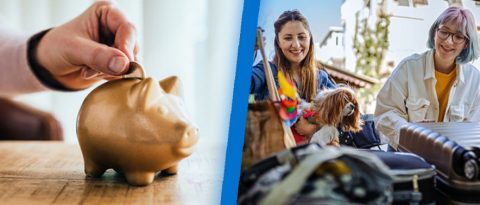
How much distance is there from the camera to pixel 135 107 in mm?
1103

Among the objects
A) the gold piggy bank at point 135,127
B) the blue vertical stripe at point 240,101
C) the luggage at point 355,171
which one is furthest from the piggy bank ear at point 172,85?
the luggage at point 355,171

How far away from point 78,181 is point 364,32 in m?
0.70

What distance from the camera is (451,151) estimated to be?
1.09 m

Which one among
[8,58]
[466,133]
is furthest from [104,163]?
[466,133]

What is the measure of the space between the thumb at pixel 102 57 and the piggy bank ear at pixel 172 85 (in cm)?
8

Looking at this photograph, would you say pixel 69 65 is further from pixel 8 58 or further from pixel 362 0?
pixel 362 0

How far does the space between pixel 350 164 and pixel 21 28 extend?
2.56ft

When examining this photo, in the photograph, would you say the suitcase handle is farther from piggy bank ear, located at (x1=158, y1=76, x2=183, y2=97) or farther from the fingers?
the fingers

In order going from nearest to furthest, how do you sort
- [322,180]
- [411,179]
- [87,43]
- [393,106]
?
1. [322,180]
2. [411,179]
3. [87,43]
4. [393,106]

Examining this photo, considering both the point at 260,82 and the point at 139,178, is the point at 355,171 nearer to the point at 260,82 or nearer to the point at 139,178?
the point at 260,82

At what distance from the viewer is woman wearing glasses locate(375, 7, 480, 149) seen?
1280mm

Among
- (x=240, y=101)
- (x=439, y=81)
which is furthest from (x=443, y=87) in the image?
(x=240, y=101)

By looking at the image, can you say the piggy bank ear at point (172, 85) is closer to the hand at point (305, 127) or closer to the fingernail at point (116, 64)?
the fingernail at point (116, 64)

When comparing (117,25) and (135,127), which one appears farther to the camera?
(117,25)
